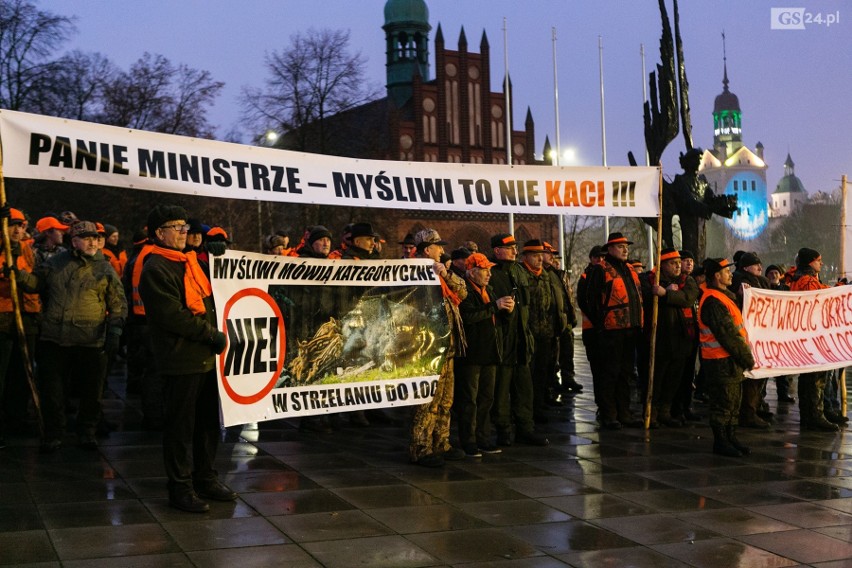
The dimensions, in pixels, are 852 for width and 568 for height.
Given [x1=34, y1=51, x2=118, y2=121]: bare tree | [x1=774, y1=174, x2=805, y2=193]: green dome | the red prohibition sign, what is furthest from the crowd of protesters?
[x1=774, y1=174, x2=805, y2=193]: green dome

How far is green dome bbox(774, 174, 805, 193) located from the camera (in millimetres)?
194000

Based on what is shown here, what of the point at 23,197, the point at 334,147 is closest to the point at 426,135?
the point at 334,147

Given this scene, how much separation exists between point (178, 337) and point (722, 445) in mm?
5167

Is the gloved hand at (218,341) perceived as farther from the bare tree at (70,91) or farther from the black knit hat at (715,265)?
the bare tree at (70,91)

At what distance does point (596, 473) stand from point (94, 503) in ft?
12.8

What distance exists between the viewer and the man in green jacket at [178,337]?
643 centimetres

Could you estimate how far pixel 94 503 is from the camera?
654 centimetres

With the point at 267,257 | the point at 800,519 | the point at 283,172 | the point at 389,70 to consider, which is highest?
the point at 389,70

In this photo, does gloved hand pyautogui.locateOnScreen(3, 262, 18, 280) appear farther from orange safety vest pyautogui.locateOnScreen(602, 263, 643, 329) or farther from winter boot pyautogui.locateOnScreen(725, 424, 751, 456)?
winter boot pyautogui.locateOnScreen(725, 424, 751, 456)

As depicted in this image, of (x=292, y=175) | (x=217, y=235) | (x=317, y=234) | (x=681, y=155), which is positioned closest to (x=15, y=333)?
(x=217, y=235)

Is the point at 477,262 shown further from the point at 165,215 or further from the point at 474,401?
the point at 165,215

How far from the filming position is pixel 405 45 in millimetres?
70625

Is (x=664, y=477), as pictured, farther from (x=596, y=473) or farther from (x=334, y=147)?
(x=334, y=147)

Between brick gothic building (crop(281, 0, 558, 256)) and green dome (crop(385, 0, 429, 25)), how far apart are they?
7 cm
